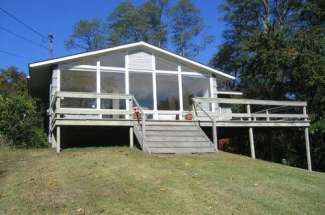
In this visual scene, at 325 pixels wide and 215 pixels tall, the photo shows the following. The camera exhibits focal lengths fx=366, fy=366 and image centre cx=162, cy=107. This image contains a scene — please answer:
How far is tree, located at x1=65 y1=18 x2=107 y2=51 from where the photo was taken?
3947cm

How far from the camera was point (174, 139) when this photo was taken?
1173 centimetres

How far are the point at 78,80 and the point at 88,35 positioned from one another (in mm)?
25953

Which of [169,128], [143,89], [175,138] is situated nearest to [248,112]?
[169,128]

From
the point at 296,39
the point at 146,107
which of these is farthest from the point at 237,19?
the point at 146,107

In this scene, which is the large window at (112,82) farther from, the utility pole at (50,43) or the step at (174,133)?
the utility pole at (50,43)

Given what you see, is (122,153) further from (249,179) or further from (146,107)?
(146,107)

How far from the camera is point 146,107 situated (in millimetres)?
16469

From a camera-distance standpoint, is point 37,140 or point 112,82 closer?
point 37,140

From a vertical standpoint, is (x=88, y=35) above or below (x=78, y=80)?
above

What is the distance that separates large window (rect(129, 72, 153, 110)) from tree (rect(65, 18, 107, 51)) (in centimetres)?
2400

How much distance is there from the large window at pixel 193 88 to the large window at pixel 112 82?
3075mm

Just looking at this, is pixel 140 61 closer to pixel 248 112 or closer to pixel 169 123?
pixel 169 123

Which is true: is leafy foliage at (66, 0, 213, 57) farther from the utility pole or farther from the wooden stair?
the wooden stair

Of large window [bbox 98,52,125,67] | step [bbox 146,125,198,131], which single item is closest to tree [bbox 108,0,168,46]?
large window [bbox 98,52,125,67]
